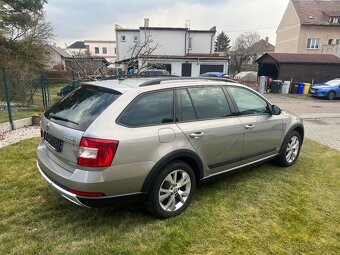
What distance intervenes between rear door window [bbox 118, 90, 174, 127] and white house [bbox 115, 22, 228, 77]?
2367 centimetres

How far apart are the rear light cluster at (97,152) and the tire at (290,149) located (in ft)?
10.8

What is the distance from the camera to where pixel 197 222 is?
10.5 feet

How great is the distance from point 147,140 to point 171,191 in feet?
2.49

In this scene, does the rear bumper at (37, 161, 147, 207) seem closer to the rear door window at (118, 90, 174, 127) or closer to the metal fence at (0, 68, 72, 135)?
the rear door window at (118, 90, 174, 127)

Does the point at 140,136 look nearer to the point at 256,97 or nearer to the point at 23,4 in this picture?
the point at 256,97

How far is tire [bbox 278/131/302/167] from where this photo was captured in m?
4.79

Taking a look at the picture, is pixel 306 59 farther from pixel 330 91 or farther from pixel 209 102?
pixel 209 102

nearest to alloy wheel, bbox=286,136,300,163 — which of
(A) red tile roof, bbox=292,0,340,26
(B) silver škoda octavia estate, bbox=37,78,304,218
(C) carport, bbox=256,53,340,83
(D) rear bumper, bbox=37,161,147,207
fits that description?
Result: (B) silver škoda octavia estate, bbox=37,78,304,218

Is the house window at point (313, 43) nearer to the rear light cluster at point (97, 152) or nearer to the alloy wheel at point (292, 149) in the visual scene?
the alloy wheel at point (292, 149)

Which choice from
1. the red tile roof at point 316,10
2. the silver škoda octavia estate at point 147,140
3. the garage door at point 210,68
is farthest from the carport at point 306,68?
the silver škoda octavia estate at point 147,140

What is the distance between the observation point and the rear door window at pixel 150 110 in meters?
2.88

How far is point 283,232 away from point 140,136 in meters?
1.94

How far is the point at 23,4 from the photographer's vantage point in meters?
22.4

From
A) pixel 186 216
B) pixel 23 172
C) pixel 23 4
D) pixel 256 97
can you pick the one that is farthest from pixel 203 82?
pixel 23 4
